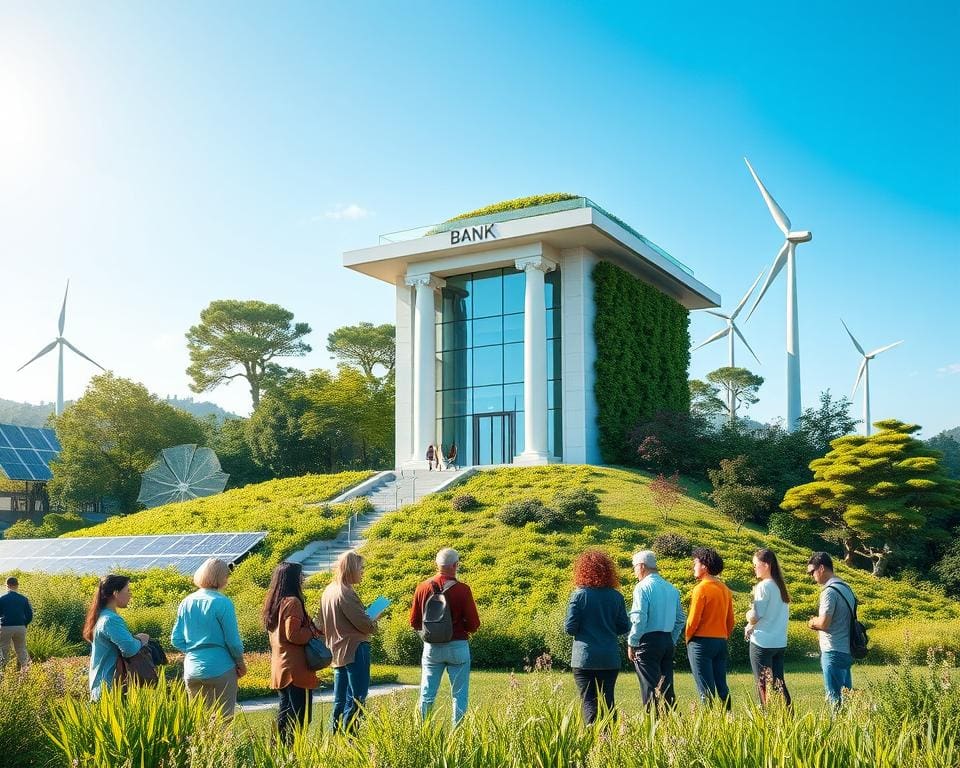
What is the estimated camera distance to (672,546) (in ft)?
82.2

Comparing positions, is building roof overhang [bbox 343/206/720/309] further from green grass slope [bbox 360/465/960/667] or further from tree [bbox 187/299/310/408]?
tree [bbox 187/299/310/408]

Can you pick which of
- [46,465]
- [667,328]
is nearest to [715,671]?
[667,328]

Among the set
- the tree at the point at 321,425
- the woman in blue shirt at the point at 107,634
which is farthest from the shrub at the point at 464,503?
the tree at the point at 321,425

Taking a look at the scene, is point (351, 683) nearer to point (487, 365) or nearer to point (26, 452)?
point (487, 365)

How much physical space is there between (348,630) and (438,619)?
102 cm

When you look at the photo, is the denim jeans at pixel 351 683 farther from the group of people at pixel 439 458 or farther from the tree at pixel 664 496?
the group of people at pixel 439 458

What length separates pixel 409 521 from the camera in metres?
29.8

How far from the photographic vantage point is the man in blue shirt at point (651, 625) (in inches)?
374

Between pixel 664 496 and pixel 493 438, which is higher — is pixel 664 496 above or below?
below

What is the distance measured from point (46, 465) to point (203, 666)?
69.8 metres

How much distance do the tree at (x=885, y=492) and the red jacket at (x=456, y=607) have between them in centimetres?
2172

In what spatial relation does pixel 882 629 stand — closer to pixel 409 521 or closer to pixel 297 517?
pixel 409 521

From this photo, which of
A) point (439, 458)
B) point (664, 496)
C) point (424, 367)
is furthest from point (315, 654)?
point (424, 367)

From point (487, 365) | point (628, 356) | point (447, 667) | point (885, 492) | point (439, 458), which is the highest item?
point (628, 356)
